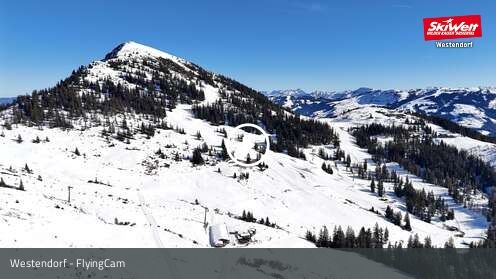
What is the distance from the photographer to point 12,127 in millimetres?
162500

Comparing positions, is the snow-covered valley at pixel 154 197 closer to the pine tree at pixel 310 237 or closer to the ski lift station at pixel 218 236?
the ski lift station at pixel 218 236

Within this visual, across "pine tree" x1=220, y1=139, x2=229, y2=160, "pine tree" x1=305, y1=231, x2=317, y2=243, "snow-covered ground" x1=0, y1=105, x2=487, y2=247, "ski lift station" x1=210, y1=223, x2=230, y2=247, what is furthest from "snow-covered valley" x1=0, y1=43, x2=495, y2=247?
"pine tree" x1=305, y1=231, x2=317, y2=243

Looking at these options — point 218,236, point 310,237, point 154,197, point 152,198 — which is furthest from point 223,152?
point 218,236

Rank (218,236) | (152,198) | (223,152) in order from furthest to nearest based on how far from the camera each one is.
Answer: (223,152) → (152,198) → (218,236)

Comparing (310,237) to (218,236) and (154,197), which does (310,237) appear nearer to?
(218,236)

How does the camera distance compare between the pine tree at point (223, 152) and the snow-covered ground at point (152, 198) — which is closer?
the snow-covered ground at point (152, 198)

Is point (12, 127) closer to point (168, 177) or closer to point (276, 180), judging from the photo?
point (168, 177)

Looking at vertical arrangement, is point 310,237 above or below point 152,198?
below

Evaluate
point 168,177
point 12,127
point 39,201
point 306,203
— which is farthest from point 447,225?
point 12,127

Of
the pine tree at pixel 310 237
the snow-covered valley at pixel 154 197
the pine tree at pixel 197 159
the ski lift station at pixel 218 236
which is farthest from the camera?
the pine tree at pixel 197 159

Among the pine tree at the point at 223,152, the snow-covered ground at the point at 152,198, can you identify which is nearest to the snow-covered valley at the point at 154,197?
the snow-covered ground at the point at 152,198

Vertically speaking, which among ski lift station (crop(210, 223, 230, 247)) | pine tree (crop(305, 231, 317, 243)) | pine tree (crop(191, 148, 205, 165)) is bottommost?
pine tree (crop(305, 231, 317, 243))

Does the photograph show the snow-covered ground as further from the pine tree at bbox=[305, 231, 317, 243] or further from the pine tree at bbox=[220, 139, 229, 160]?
the pine tree at bbox=[305, 231, 317, 243]

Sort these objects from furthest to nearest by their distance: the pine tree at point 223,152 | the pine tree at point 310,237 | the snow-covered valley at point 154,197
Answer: the pine tree at point 223,152
the pine tree at point 310,237
the snow-covered valley at point 154,197
